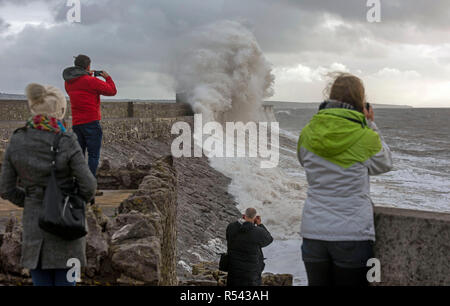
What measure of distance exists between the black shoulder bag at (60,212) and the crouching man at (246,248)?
260cm

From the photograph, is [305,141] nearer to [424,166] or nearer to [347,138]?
[347,138]

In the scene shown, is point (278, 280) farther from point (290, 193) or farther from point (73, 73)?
point (290, 193)

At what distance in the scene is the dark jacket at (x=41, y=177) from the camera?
2.95m

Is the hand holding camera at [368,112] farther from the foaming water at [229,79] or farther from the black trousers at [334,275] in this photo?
the foaming water at [229,79]

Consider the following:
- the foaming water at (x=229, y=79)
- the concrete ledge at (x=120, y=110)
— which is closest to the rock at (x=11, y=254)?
the concrete ledge at (x=120, y=110)

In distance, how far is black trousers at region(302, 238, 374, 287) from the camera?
→ 2.82 m

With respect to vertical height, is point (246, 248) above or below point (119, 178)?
below

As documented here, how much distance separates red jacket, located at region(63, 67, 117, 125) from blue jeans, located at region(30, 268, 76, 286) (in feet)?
8.88

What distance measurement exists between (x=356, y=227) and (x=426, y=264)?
500 millimetres

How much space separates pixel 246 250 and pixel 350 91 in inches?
111

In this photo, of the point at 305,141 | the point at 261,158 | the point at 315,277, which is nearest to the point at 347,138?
the point at 305,141

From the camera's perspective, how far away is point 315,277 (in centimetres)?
295

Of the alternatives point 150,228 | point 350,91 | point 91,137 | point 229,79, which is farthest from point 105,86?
point 229,79

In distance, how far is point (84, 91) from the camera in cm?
551
